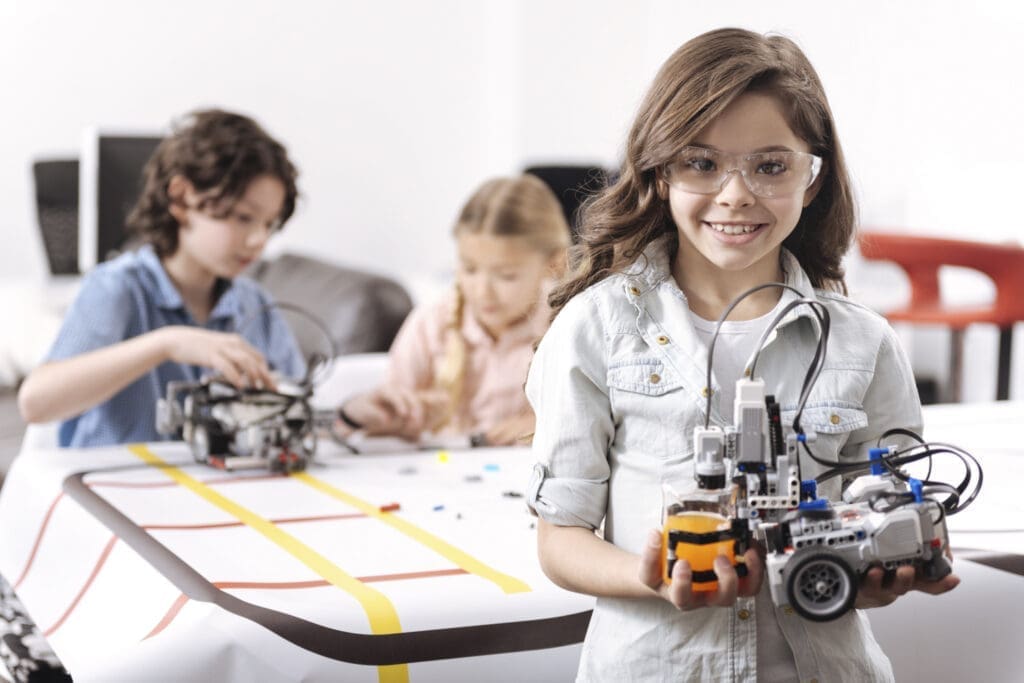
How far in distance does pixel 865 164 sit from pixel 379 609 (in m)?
3.08

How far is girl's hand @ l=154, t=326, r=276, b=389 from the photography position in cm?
173

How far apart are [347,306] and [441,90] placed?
63.7 inches

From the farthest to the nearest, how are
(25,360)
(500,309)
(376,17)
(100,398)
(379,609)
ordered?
1. (376,17)
2. (25,360)
3. (500,309)
4. (100,398)
5. (379,609)

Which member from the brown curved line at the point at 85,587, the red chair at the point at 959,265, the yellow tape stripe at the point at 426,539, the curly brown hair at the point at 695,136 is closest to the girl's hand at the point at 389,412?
the yellow tape stripe at the point at 426,539

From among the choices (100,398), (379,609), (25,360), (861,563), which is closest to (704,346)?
(861,563)

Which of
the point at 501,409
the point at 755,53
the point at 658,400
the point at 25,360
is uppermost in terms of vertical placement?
the point at 755,53

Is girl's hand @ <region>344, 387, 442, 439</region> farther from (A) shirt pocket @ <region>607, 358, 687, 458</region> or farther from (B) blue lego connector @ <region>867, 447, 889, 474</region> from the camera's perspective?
(B) blue lego connector @ <region>867, 447, 889, 474</region>

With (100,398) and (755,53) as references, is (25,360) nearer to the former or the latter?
(100,398)

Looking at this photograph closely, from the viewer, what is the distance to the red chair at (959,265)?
9.77 ft

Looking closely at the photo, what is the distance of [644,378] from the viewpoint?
970mm

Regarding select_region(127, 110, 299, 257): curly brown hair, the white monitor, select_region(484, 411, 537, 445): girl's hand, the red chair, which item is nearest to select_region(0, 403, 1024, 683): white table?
select_region(484, 411, 537, 445): girl's hand

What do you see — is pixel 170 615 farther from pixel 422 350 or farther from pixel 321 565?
pixel 422 350

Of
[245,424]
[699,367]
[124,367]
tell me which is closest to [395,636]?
[699,367]

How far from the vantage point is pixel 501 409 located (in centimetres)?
226
